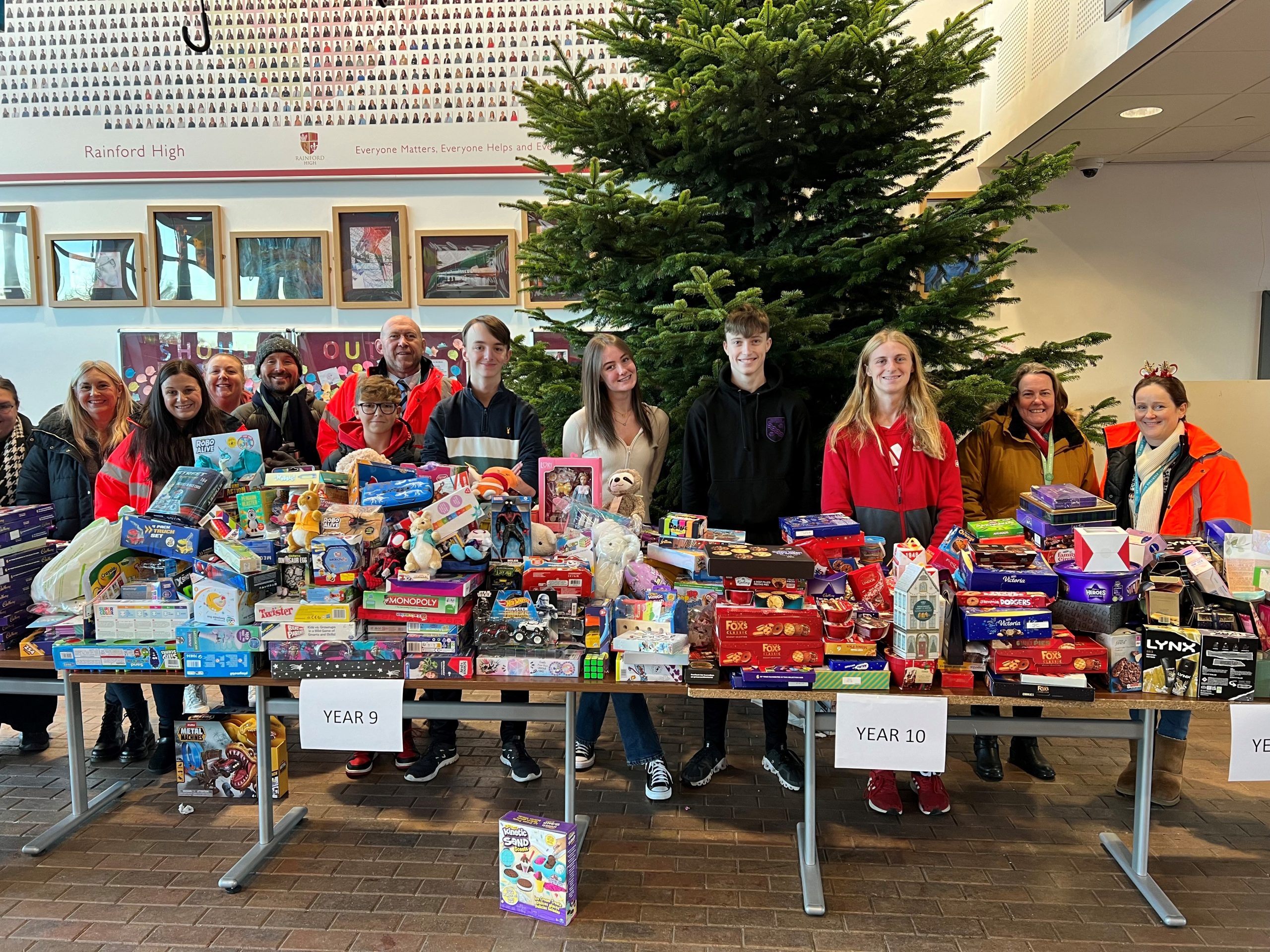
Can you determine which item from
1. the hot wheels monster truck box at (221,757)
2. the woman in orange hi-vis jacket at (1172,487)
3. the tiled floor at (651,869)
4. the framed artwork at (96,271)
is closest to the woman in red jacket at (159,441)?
the hot wheels monster truck box at (221,757)

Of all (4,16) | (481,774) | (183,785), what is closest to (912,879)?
(481,774)

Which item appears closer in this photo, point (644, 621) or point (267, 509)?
point (644, 621)

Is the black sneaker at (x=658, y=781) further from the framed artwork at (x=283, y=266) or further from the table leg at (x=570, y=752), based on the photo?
the framed artwork at (x=283, y=266)

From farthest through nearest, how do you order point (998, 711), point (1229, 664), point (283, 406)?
point (283, 406) → point (998, 711) → point (1229, 664)

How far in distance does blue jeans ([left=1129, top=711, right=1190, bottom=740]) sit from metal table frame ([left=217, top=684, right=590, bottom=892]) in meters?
2.10

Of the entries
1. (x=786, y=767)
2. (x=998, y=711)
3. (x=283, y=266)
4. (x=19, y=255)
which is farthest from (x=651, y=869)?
(x=19, y=255)

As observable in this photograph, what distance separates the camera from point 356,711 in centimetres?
220

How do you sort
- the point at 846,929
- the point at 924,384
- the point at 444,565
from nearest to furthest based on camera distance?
the point at 846,929 < the point at 444,565 < the point at 924,384

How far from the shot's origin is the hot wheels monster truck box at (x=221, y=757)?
2.79 m

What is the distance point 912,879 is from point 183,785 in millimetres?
2519

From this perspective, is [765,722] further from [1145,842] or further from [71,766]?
[71,766]

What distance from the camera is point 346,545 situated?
7.12 feet

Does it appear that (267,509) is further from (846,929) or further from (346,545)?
(846,929)

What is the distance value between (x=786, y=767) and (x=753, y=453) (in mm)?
1169
